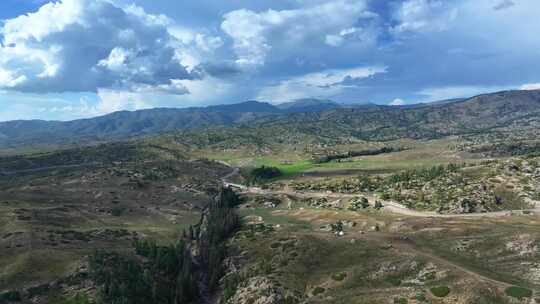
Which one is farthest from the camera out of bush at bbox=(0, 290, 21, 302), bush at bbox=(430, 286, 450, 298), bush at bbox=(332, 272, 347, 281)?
bush at bbox=(0, 290, 21, 302)

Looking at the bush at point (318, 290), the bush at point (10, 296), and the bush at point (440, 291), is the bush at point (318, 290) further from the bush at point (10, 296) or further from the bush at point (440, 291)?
the bush at point (10, 296)

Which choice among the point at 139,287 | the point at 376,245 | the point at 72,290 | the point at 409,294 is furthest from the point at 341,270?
the point at 72,290

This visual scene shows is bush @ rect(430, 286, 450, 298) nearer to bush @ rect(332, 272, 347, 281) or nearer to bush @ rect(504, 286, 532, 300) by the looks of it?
bush @ rect(504, 286, 532, 300)

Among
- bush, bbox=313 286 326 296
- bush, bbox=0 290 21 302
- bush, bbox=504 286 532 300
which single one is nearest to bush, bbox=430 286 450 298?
bush, bbox=504 286 532 300

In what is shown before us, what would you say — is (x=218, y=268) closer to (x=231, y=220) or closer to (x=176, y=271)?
(x=176, y=271)

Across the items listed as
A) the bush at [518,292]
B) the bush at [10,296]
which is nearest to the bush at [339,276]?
the bush at [518,292]

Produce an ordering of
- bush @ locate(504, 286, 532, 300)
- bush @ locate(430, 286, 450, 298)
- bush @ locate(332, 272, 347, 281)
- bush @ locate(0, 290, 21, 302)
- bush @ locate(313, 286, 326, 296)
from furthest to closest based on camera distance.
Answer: bush @ locate(0, 290, 21, 302) → bush @ locate(332, 272, 347, 281) → bush @ locate(313, 286, 326, 296) → bush @ locate(430, 286, 450, 298) → bush @ locate(504, 286, 532, 300)

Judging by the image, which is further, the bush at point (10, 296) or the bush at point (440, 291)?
the bush at point (10, 296)
